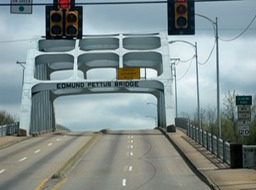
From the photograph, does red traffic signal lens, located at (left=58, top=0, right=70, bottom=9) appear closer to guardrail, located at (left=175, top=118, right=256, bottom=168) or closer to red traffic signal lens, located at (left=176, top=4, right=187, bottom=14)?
red traffic signal lens, located at (left=176, top=4, right=187, bottom=14)

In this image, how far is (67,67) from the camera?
306 feet

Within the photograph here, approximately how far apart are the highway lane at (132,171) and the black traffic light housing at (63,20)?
6.18 m

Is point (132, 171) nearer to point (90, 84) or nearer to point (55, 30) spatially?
point (55, 30)

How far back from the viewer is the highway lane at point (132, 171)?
22.5 meters

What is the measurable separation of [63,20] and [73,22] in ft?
1.20

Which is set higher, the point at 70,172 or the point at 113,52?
the point at 113,52

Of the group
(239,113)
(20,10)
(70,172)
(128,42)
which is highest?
(128,42)

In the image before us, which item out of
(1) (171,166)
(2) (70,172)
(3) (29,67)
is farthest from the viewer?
(3) (29,67)

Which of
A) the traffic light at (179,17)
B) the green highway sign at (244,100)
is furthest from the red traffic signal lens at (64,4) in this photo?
the green highway sign at (244,100)

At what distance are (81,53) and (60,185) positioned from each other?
190 feet

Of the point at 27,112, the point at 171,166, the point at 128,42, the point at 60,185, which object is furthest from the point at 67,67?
the point at 60,185

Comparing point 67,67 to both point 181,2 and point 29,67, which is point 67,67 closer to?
point 29,67

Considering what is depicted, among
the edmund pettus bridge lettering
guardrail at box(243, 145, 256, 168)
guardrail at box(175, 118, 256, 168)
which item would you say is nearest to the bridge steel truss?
the edmund pettus bridge lettering

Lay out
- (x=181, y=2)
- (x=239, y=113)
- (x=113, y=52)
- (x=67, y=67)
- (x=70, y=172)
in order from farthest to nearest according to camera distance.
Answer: (x=67, y=67), (x=113, y=52), (x=70, y=172), (x=239, y=113), (x=181, y=2)
